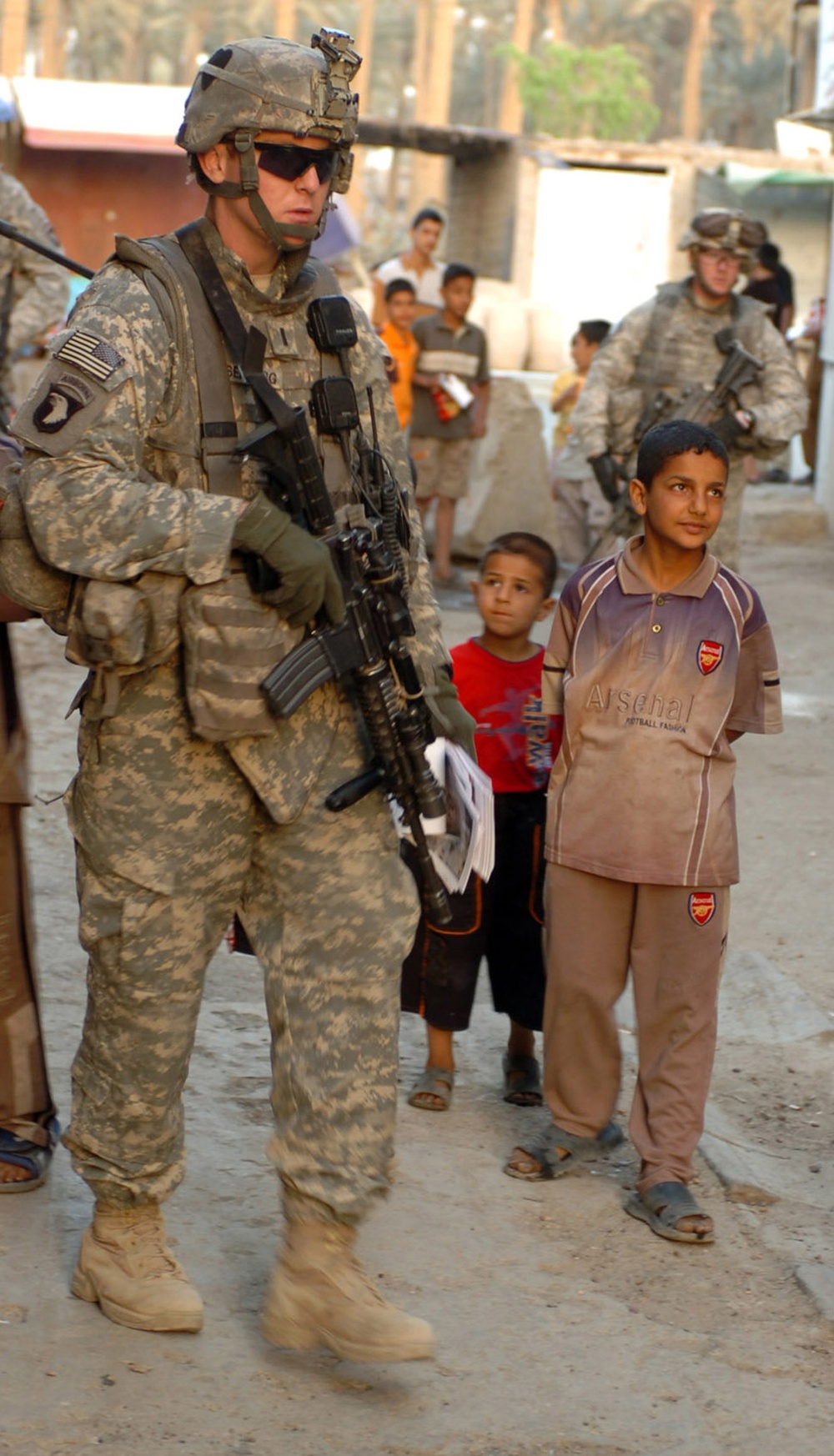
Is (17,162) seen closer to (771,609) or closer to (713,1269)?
(771,609)

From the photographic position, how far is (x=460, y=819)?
2.85m

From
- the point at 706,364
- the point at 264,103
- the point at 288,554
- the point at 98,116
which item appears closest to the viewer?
the point at 288,554

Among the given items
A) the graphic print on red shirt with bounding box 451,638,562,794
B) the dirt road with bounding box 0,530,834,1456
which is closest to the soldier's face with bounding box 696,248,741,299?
the dirt road with bounding box 0,530,834,1456

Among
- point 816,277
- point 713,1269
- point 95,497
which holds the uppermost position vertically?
point 816,277

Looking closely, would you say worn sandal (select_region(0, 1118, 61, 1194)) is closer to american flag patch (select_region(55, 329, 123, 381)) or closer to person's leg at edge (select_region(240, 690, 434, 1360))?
person's leg at edge (select_region(240, 690, 434, 1360))

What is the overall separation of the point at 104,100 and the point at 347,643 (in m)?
21.6

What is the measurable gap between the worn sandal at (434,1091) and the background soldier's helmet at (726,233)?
3.84 meters

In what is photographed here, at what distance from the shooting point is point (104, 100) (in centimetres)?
2239

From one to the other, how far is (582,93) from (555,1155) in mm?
57703

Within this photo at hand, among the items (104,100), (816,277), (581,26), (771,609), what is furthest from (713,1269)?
(581,26)

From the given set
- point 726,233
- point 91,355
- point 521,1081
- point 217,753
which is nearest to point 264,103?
point 91,355

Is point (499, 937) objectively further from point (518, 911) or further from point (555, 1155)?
point (555, 1155)

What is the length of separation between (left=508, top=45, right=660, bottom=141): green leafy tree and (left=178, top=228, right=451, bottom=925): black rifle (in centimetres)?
5442

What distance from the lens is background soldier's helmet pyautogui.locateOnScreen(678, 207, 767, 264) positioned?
6566 mm
